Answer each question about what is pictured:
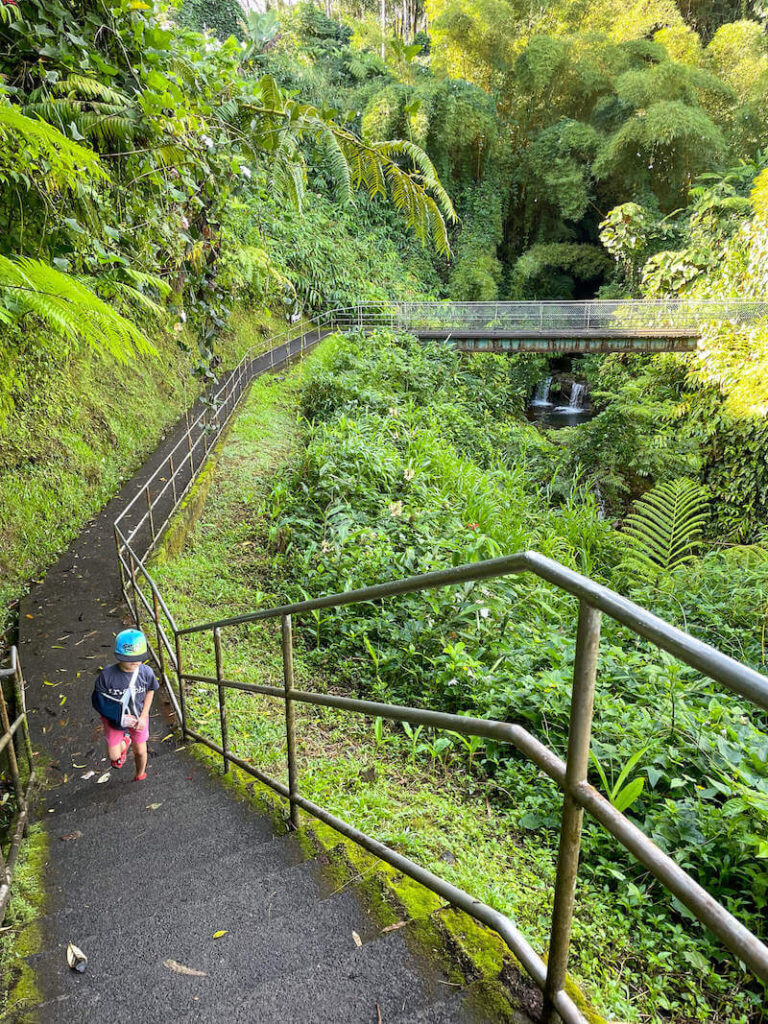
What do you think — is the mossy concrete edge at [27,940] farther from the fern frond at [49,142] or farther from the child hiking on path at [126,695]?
the fern frond at [49,142]

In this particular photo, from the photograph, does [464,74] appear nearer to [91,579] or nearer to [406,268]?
[406,268]

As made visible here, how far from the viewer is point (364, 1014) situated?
4.49 ft

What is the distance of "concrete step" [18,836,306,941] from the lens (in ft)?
6.79

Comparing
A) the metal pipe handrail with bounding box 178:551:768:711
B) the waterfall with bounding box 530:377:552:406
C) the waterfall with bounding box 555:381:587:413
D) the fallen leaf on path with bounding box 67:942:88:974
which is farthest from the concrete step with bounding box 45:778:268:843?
the waterfall with bounding box 530:377:552:406

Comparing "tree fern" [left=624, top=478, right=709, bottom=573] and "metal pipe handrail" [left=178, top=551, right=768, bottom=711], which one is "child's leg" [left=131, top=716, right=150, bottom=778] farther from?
"tree fern" [left=624, top=478, right=709, bottom=573]

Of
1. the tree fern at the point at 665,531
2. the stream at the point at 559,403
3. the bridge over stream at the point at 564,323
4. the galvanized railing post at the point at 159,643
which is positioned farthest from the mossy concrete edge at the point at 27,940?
the stream at the point at 559,403

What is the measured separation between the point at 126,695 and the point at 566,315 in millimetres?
13082

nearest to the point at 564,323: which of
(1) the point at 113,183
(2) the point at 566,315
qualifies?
(2) the point at 566,315

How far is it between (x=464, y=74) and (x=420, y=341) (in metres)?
17.8

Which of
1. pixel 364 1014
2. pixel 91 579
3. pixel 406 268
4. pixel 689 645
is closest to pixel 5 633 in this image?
pixel 91 579

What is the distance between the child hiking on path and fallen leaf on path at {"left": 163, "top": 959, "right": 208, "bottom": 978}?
1645 millimetres

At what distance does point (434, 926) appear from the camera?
1.50 metres

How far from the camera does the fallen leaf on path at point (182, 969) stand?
1670 millimetres

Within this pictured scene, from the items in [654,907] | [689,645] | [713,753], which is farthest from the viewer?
[713,753]
